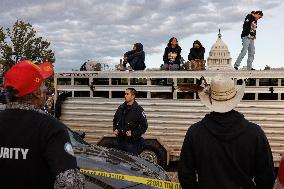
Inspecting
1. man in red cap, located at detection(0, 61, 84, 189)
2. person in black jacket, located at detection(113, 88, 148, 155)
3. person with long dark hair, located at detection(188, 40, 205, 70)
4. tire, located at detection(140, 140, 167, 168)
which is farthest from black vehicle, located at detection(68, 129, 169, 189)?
person with long dark hair, located at detection(188, 40, 205, 70)

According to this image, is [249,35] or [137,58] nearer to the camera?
[137,58]

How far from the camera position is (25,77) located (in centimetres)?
278

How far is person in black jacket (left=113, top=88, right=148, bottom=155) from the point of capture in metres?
8.83

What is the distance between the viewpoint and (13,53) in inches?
1617

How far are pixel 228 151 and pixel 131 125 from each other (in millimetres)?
5779

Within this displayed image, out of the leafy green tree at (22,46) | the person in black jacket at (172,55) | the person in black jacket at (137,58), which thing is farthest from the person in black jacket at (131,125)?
the leafy green tree at (22,46)

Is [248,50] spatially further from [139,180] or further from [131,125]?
[139,180]

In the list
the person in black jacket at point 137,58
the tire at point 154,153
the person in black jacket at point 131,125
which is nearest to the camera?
the person in black jacket at point 131,125

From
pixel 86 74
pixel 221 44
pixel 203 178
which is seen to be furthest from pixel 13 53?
pixel 221 44

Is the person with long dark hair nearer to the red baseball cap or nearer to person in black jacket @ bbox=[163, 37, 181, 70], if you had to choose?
person in black jacket @ bbox=[163, 37, 181, 70]

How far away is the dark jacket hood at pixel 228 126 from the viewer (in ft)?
10.3

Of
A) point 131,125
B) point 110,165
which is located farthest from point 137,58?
point 110,165

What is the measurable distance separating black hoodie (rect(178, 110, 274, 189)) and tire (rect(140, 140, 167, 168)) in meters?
7.30

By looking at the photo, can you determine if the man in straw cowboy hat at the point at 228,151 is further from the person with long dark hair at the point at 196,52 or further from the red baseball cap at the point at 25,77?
the person with long dark hair at the point at 196,52
